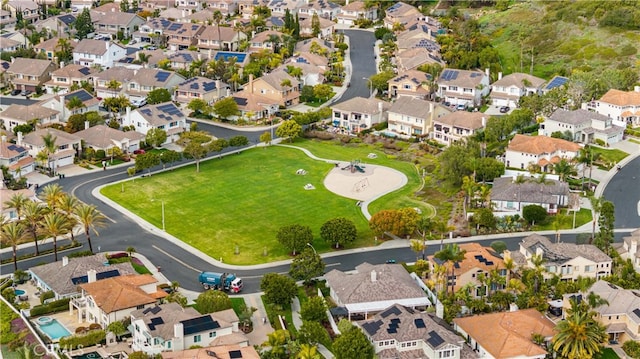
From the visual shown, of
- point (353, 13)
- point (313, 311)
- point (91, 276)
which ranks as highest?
point (353, 13)

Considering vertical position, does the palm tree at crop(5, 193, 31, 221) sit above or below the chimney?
above

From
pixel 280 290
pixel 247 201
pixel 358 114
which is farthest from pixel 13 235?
pixel 358 114

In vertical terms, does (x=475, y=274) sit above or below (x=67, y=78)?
below

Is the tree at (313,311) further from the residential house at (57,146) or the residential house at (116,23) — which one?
the residential house at (116,23)

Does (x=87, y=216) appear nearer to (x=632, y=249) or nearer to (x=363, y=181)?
(x=363, y=181)

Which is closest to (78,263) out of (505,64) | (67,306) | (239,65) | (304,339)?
(67,306)

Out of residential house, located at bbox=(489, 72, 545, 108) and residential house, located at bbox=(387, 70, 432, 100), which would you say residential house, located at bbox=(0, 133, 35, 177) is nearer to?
residential house, located at bbox=(387, 70, 432, 100)

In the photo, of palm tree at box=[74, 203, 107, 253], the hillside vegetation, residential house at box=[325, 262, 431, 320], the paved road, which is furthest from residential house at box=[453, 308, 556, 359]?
the hillside vegetation
